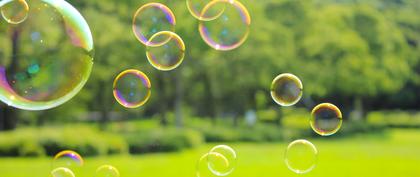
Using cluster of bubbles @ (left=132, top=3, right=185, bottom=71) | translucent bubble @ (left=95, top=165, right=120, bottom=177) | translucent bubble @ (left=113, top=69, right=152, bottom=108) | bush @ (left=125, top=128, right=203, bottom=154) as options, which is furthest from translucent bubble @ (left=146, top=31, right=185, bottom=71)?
bush @ (left=125, top=128, right=203, bottom=154)

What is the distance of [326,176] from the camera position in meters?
15.2

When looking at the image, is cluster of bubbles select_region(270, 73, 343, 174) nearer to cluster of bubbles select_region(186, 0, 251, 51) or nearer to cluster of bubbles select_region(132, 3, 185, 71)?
cluster of bubbles select_region(186, 0, 251, 51)

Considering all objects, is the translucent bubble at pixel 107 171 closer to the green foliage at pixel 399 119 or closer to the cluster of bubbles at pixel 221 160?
the cluster of bubbles at pixel 221 160

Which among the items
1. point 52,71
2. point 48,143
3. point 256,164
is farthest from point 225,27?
point 48,143

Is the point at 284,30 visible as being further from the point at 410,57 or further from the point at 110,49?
the point at 410,57

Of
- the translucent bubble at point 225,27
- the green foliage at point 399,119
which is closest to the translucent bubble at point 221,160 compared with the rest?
the translucent bubble at point 225,27

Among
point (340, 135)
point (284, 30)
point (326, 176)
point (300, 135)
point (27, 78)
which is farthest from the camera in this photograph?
point (340, 135)

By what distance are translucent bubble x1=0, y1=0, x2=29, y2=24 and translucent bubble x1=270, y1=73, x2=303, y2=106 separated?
3419 mm

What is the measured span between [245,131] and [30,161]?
34.5ft

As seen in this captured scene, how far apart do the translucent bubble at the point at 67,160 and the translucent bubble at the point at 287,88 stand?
114 inches

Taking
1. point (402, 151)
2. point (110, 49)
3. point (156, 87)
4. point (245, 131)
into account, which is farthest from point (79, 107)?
point (402, 151)

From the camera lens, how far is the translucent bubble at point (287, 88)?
953 cm

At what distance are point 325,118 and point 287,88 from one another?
86cm

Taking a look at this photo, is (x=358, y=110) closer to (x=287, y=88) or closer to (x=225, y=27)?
(x=225, y=27)
